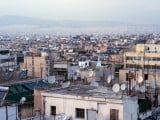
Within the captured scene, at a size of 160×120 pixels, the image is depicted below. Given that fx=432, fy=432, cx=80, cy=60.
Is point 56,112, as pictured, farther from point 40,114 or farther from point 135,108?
point 135,108

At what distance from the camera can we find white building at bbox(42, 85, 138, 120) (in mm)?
12305

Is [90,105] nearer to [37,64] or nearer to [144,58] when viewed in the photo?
[144,58]

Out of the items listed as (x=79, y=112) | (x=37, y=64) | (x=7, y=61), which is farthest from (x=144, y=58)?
(x=79, y=112)

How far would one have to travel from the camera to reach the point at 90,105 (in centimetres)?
1264

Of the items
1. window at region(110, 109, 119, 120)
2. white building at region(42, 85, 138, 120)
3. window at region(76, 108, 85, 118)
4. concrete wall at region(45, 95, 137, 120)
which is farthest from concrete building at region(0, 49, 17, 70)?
window at region(110, 109, 119, 120)

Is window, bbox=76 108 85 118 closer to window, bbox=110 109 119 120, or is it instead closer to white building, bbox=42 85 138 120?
white building, bbox=42 85 138 120

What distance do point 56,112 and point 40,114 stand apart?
507 mm

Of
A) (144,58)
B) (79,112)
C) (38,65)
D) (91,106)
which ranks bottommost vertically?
(38,65)

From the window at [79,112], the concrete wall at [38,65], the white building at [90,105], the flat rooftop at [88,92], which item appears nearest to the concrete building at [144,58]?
the concrete wall at [38,65]

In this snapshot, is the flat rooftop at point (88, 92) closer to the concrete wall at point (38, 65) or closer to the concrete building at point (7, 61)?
the concrete wall at point (38, 65)

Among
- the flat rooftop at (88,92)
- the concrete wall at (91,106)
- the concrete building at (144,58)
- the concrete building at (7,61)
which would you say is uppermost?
the flat rooftop at (88,92)

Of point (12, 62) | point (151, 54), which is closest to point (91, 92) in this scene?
point (151, 54)

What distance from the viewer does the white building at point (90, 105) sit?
40.4 ft

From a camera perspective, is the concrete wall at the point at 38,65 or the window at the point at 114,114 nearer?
the window at the point at 114,114
